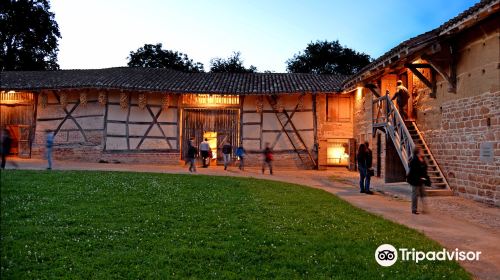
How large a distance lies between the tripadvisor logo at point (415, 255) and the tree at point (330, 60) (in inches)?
1412

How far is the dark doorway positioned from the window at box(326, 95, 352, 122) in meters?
4.74

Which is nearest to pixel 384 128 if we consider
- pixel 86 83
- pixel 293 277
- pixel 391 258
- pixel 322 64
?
pixel 391 258

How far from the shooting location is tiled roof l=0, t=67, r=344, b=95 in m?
19.3

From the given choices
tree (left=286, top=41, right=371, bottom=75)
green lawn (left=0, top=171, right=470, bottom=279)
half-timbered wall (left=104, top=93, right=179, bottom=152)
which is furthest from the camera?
tree (left=286, top=41, right=371, bottom=75)

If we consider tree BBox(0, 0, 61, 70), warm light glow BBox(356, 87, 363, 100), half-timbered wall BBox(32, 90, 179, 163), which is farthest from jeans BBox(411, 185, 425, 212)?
half-timbered wall BBox(32, 90, 179, 163)

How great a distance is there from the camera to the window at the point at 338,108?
21.0 metres

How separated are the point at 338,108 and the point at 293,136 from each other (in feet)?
9.23

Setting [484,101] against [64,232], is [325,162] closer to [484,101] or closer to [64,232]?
[484,101]

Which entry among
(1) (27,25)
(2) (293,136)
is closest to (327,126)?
(2) (293,136)

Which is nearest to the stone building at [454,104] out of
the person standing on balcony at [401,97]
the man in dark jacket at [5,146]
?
the person standing on balcony at [401,97]

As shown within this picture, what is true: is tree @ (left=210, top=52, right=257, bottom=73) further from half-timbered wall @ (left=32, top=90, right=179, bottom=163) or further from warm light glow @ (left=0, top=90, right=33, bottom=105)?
warm light glow @ (left=0, top=90, right=33, bottom=105)

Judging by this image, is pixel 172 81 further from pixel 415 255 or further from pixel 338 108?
pixel 415 255

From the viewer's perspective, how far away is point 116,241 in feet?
18.1

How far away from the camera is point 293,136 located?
816 inches
